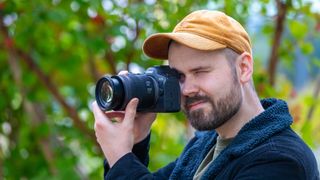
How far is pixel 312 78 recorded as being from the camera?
3.53 metres

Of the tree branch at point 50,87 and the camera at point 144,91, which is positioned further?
the tree branch at point 50,87

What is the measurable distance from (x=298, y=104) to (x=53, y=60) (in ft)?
4.01

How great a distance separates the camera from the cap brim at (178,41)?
1.55 metres

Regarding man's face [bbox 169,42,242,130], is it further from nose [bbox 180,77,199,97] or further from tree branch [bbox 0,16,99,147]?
tree branch [bbox 0,16,99,147]

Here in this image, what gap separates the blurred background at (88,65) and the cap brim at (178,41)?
0.90 metres

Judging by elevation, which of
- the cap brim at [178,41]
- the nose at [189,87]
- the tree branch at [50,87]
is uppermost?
the cap brim at [178,41]

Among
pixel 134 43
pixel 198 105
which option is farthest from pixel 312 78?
pixel 198 105

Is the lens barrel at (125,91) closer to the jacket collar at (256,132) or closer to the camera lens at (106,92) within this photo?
the camera lens at (106,92)

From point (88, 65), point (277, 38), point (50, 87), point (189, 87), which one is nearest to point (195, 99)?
point (189, 87)

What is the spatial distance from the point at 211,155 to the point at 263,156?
257mm

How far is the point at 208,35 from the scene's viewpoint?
1.58 metres

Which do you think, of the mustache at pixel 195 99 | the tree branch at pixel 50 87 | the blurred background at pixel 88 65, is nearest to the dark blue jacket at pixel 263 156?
the mustache at pixel 195 99

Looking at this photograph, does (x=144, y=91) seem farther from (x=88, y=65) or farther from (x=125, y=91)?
(x=88, y=65)

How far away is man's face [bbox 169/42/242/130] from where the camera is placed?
1.56 m
